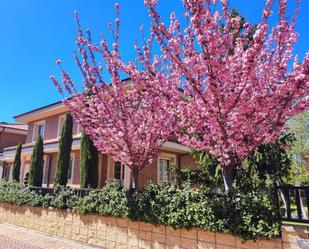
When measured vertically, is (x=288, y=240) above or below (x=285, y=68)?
below

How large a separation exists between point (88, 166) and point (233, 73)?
8.66m

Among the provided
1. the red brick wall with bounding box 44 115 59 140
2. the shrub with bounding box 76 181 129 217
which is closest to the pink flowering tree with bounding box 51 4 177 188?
the shrub with bounding box 76 181 129 217

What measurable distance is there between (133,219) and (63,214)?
3.36 metres

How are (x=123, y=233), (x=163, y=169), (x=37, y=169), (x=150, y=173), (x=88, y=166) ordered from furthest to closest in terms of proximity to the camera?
(x=163, y=169), (x=37, y=169), (x=150, y=173), (x=88, y=166), (x=123, y=233)

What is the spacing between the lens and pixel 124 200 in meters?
7.53

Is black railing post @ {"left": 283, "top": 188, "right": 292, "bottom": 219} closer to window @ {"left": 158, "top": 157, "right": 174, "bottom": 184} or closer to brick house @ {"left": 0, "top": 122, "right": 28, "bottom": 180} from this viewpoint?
window @ {"left": 158, "top": 157, "right": 174, "bottom": 184}

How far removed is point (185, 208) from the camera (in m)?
6.25

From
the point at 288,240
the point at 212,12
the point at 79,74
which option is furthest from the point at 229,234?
the point at 79,74

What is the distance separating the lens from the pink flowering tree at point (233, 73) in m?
4.77

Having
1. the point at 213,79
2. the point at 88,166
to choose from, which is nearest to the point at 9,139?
the point at 88,166

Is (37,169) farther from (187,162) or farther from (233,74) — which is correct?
(233,74)

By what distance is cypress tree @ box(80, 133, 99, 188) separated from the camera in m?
11.7

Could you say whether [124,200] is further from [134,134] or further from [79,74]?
[79,74]

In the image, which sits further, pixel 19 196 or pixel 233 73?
pixel 19 196
